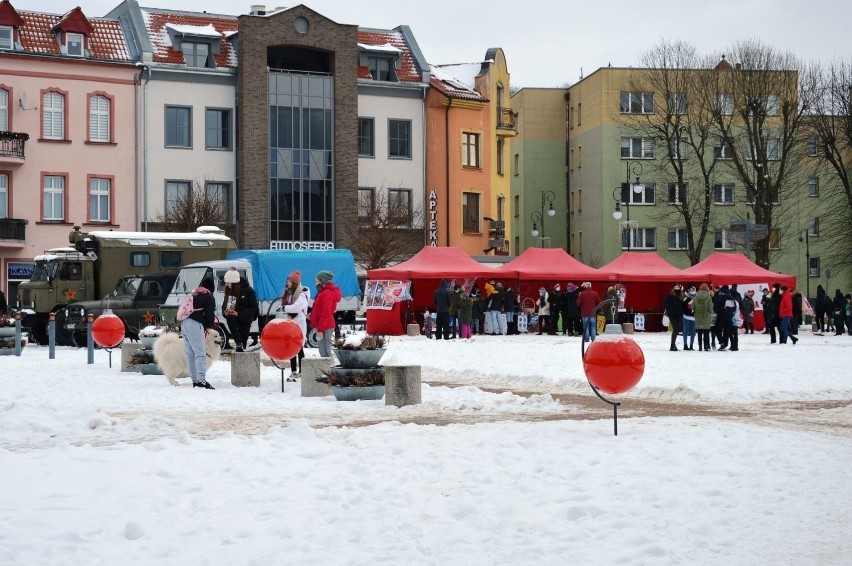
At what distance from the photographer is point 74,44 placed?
5166 cm

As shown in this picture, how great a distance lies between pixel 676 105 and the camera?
63.2m

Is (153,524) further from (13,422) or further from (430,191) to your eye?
(430,191)

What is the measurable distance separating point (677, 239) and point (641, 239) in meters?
2.17

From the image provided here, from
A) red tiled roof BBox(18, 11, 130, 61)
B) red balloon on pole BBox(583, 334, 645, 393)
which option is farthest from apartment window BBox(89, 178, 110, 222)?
red balloon on pole BBox(583, 334, 645, 393)

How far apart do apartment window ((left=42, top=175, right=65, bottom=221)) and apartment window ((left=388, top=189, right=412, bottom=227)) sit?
44.8ft

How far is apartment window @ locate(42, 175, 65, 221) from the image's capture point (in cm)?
5053

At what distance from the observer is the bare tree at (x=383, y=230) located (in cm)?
5322

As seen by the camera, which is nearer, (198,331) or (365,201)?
(198,331)

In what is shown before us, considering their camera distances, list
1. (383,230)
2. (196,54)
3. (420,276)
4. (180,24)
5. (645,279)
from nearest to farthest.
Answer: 1. (420,276)
2. (645,279)
3. (383,230)
4. (196,54)
5. (180,24)

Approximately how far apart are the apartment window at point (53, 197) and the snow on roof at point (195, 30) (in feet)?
27.0

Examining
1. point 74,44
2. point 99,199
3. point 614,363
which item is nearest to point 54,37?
point 74,44

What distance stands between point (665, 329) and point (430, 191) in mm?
15256

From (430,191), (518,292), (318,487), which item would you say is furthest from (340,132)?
(318,487)

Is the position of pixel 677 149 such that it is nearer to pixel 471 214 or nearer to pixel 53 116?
pixel 471 214
